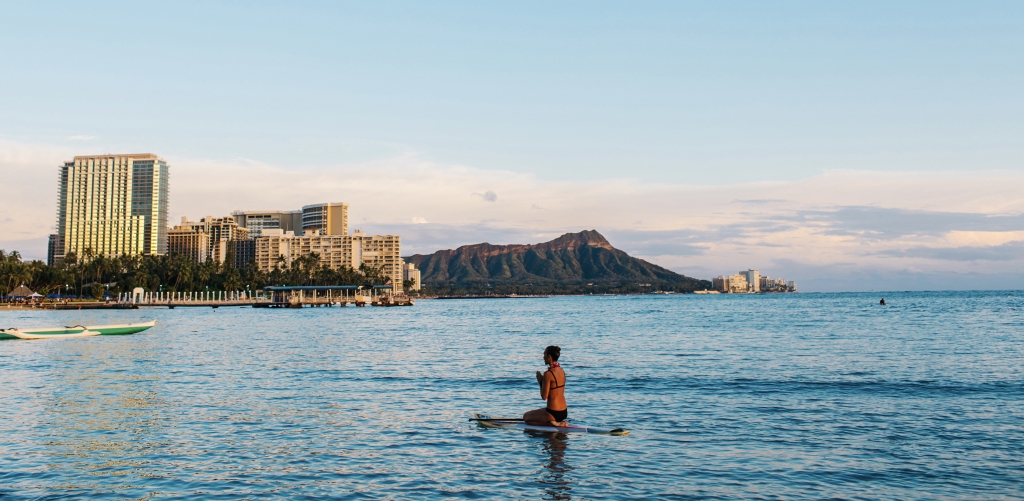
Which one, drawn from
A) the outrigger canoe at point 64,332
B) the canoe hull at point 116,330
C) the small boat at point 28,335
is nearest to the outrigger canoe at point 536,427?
the outrigger canoe at point 64,332

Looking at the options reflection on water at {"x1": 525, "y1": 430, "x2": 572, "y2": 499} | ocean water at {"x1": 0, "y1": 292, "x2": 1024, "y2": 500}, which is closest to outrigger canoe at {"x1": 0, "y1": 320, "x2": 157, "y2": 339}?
ocean water at {"x1": 0, "y1": 292, "x2": 1024, "y2": 500}

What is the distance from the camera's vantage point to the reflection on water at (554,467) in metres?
13.5

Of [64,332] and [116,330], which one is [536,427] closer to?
[64,332]

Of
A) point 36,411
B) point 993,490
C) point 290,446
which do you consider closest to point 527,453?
point 290,446

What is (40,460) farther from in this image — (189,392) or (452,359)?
(452,359)

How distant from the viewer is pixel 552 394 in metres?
18.1

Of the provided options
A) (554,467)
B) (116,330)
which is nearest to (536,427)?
(554,467)

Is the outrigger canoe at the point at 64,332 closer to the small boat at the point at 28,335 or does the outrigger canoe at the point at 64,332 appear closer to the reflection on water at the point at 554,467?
the small boat at the point at 28,335

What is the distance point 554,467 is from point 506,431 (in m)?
3.74

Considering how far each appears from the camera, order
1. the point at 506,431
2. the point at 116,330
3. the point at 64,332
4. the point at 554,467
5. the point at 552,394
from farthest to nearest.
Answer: the point at 116,330, the point at 64,332, the point at 506,431, the point at 552,394, the point at 554,467

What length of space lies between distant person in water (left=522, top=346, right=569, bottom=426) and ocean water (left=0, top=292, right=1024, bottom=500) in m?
0.52

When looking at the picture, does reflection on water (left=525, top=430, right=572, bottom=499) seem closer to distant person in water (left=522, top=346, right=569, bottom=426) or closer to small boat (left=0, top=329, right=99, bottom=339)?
distant person in water (left=522, top=346, right=569, bottom=426)

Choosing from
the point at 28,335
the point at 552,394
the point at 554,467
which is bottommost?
the point at 554,467

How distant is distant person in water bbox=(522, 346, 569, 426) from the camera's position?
17442 mm
